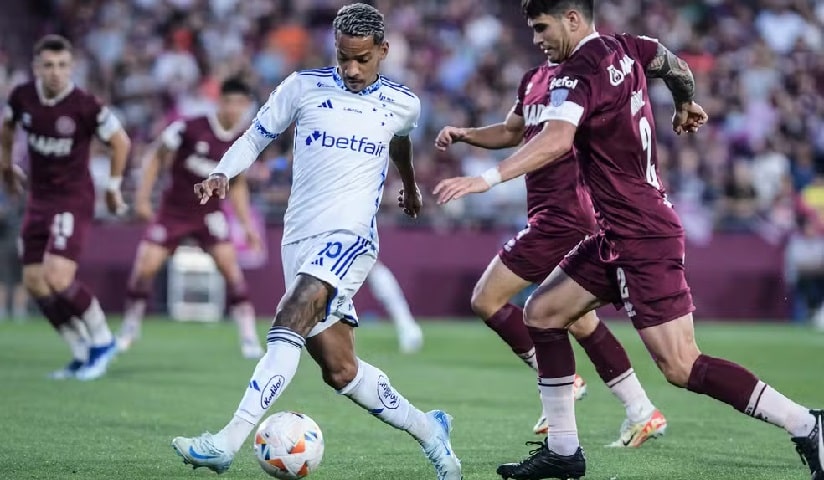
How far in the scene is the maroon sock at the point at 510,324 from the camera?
28.5ft

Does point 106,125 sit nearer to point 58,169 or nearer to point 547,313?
point 58,169

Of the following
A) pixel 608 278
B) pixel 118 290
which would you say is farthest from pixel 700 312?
pixel 608 278

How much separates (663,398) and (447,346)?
525 centimetres

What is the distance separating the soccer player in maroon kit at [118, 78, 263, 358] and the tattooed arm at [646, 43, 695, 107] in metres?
7.37

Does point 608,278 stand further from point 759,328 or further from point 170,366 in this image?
point 759,328

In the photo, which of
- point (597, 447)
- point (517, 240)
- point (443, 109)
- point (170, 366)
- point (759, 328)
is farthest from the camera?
point (443, 109)

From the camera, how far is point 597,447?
26.6ft

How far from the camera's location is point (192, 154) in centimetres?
1405

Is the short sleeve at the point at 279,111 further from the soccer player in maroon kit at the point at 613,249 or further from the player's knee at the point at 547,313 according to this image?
the player's knee at the point at 547,313

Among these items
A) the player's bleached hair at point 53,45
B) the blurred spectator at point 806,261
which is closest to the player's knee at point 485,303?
the player's bleached hair at point 53,45

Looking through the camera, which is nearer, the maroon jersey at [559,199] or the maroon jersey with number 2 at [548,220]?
the maroon jersey with number 2 at [548,220]

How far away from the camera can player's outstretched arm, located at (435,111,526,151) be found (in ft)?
25.1

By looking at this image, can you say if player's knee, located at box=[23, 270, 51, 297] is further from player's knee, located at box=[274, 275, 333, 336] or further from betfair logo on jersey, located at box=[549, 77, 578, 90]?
betfair logo on jersey, located at box=[549, 77, 578, 90]

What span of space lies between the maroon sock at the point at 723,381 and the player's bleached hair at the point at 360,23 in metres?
2.23
